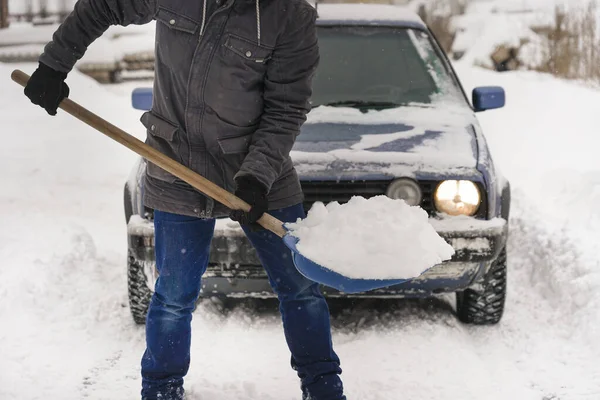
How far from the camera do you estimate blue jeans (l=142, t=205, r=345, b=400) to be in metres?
2.79

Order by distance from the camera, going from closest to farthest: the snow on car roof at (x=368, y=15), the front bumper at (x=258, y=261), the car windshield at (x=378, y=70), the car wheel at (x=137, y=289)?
1. the front bumper at (x=258, y=261)
2. the car wheel at (x=137, y=289)
3. the car windshield at (x=378, y=70)
4. the snow on car roof at (x=368, y=15)

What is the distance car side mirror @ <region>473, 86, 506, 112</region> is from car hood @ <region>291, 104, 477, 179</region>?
0.84ft

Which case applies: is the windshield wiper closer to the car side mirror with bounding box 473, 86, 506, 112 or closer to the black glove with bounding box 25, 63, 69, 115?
the car side mirror with bounding box 473, 86, 506, 112

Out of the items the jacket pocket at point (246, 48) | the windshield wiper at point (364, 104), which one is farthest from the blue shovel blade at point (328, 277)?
the windshield wiper at point (364, 104)

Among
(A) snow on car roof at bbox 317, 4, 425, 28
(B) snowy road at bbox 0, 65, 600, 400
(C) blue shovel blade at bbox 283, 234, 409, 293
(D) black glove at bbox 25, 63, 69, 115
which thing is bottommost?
(B) snowy road at bbox 0, 65, 600, 400

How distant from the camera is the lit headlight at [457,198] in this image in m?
3.70

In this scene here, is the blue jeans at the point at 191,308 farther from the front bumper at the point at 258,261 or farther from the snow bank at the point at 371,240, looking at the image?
the front bumper at the point at 258,261

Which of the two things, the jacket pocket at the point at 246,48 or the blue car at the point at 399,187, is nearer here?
the jacket pocket at the point at 246,48

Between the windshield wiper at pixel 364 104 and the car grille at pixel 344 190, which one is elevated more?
the windshield wiper at pixel 364 104

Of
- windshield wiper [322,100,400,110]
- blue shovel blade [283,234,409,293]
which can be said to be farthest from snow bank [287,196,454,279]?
windshield wiper [322,100,400,110]

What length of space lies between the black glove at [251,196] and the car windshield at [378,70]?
193cm

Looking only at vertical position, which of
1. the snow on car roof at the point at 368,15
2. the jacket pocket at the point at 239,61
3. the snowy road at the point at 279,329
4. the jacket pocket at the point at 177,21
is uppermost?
the jacket pocket at the point at 177,21

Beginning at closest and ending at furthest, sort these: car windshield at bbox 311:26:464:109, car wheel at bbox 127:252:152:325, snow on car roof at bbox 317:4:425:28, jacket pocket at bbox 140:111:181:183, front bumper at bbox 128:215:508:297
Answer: jacket pocket at bbox 140:111:181:183 < front bumper at bbox 128:215:508:297 < car wheel at bbox 127:252:152:325 < car windshield at bbox 311:26:464:109 < snow on car roof at bbox 317:4:425:28

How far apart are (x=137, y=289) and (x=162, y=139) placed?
144cm
